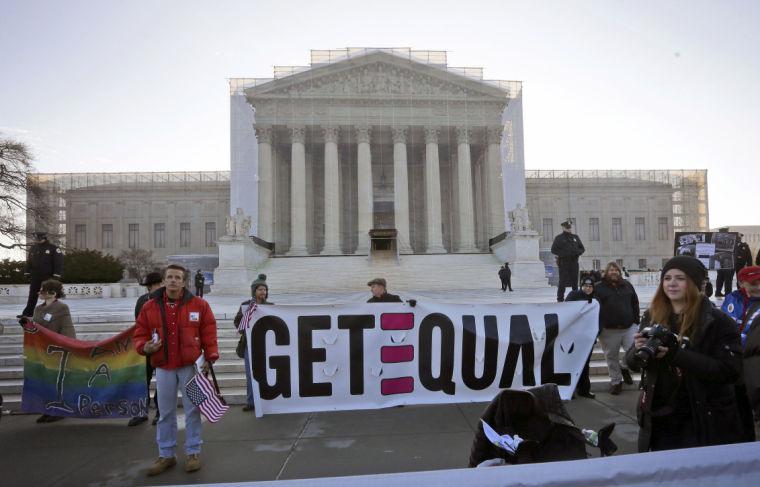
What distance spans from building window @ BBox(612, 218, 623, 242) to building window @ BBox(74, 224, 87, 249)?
207ft

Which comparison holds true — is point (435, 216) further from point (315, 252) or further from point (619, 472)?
point (619, 472)

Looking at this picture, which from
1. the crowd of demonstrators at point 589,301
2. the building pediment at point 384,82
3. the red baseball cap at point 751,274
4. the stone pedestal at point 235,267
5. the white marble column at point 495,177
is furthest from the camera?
the white marble column at point 495,177

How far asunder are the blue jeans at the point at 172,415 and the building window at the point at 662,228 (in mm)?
66865

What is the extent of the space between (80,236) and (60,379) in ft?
205

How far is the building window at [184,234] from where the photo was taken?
60781 mm

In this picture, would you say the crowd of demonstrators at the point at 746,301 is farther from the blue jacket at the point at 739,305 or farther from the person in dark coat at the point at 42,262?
the person in dark coat at the point at 42,262

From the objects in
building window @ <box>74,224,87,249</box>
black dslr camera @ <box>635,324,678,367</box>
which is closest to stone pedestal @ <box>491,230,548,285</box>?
black dslr camera @ <box>635,324,678,367</box>

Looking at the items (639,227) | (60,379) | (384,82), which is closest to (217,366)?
(60,379)

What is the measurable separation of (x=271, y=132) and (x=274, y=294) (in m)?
20.1

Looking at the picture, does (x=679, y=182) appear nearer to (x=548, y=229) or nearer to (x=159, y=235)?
(x=548, y=229)

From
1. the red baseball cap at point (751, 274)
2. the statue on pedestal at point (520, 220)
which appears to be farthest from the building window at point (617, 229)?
the red baseball cap at point (751, 274)

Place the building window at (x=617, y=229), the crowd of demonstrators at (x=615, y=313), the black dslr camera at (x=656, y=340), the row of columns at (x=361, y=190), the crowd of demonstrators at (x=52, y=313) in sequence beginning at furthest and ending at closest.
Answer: the building window at (x=617, y=229)
the row of columns at (x=361, y=190)
the crowd of demonstrators at (x=615, y=313)
the crowd of demonstrators at (x=52, y=313)
the black dslr camera at (x=656, y=340)

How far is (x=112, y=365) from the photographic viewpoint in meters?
6.60

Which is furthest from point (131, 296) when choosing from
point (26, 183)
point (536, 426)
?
point (536, 426)
